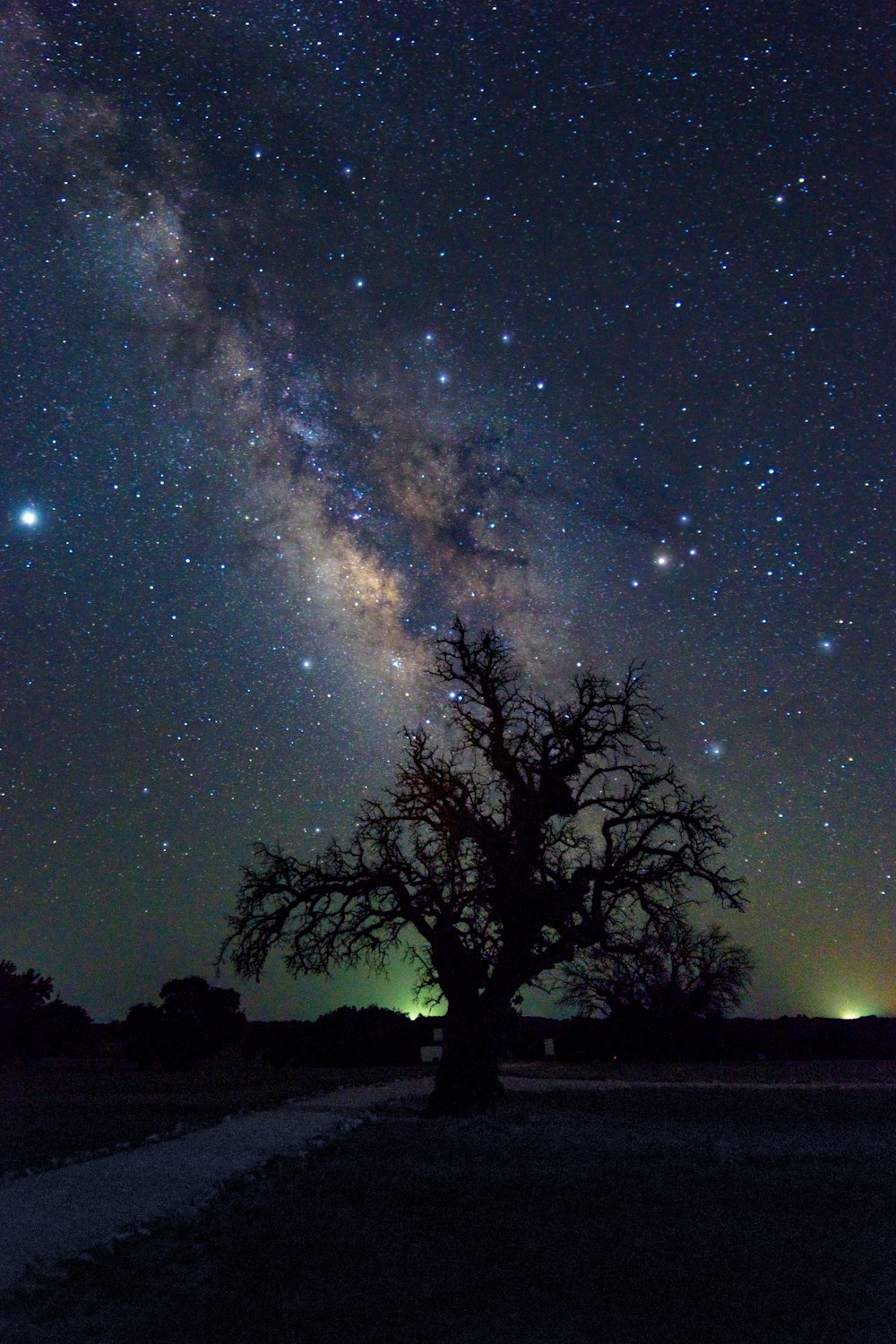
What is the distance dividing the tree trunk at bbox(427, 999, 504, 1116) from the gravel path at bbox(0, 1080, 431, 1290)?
150 centimetres

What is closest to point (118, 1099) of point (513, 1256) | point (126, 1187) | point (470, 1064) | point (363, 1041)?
point (470, 1064)

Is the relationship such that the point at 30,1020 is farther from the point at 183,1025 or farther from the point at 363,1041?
the point at 363,1041

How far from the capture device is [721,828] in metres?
17.5

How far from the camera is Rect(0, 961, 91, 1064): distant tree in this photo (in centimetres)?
3644

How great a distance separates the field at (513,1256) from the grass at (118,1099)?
436cm

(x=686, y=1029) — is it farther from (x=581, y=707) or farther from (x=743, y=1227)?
(x=743, y=1227)

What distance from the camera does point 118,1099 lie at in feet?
75.7

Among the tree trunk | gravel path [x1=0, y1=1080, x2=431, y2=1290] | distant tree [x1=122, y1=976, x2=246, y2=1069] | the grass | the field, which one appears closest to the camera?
the field

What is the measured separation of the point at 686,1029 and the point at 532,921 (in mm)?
24141

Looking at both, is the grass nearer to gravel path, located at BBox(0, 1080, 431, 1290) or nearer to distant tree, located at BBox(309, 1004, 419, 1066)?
gravel path, located at BBox(0, 1080, 431, 1290)

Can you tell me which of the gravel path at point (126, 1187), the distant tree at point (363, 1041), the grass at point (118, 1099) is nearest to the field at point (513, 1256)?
the gravel path at point (126, 1187)

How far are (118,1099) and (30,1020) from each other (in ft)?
54.4

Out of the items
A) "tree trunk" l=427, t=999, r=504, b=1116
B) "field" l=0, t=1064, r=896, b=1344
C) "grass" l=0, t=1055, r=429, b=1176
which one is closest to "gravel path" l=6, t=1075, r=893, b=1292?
"field" l=0, t=1064, r=896, b=1344

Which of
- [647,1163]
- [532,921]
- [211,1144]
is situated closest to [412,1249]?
[647,1163]
